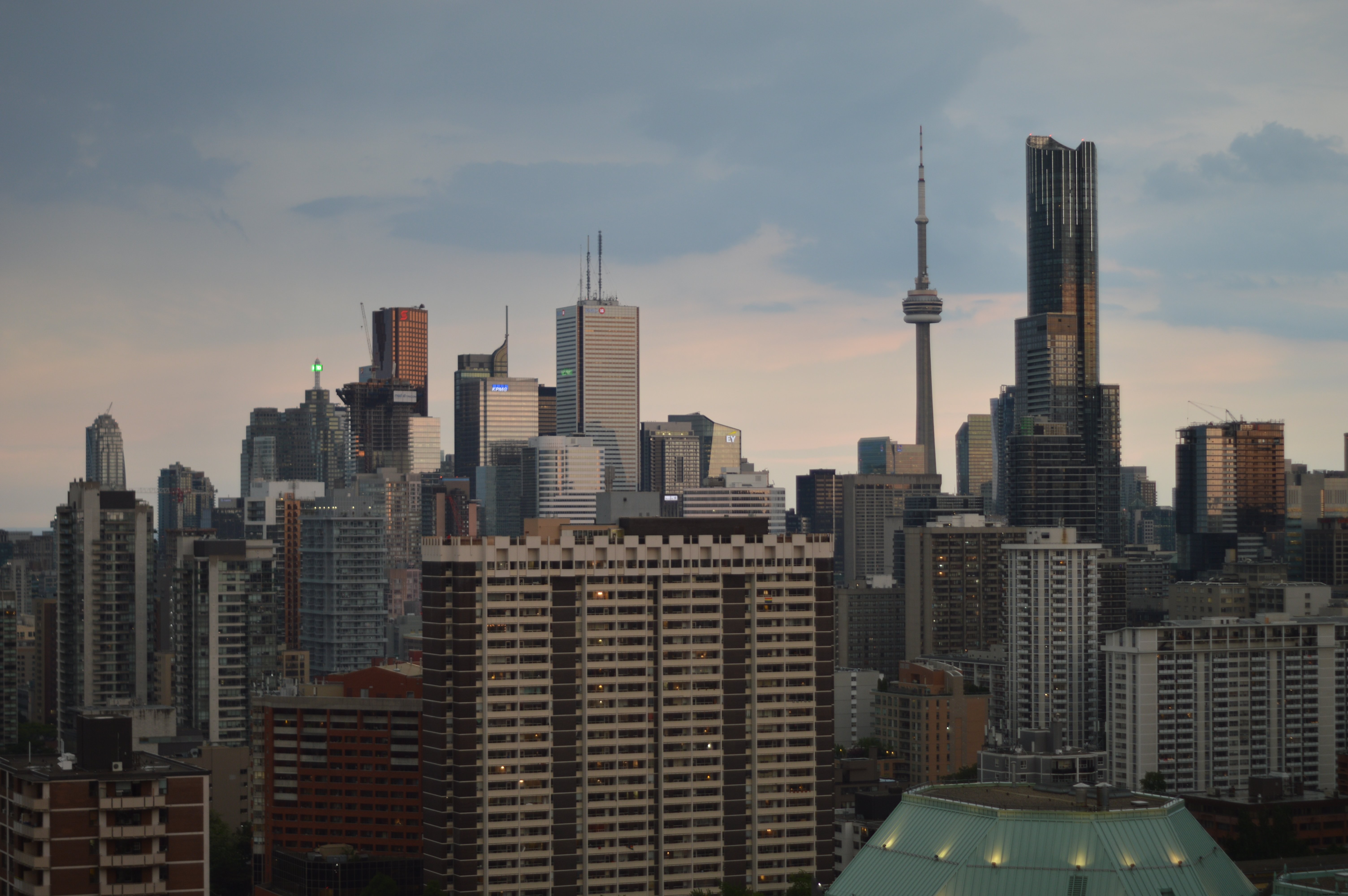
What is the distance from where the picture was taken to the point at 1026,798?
107 m

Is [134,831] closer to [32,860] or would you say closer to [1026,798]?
[32,860]

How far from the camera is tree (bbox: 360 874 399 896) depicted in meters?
170

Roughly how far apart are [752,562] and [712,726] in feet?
54.0

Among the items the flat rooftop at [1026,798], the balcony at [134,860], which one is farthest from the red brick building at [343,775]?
the balcony at [134,860]

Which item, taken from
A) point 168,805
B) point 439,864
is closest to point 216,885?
point 439,864

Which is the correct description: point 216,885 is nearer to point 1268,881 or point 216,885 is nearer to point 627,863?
point 627,863

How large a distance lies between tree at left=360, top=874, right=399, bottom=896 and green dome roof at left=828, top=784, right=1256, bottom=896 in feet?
250

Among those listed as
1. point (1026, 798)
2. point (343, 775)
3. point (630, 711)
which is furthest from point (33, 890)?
point (343, 775)

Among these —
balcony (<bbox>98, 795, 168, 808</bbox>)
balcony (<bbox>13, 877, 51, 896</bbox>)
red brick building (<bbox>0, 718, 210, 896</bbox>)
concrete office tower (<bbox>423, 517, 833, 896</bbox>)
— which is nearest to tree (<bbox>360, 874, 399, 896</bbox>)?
concrete office tower (<bbox>423, 517, 833, 896</bbox>)

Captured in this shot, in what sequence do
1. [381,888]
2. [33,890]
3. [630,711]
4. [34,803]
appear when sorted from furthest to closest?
[381,888] < [630,711] < [34,803] < [33,890]

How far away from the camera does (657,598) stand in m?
172

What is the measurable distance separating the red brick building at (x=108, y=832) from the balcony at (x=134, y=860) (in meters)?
0.04

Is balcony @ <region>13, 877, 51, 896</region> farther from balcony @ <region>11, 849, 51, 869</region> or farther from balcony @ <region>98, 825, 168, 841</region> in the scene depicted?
balcony @ <region>98, 825, 168, 841</region>

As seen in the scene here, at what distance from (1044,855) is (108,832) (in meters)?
51.7
